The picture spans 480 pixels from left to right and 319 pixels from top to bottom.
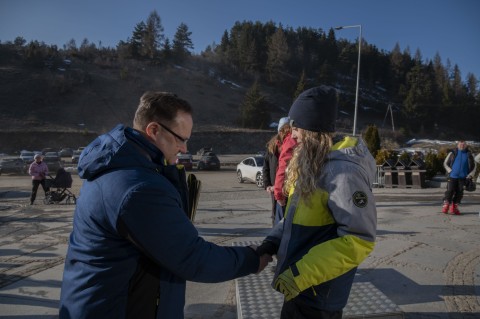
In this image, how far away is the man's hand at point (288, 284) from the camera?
1916 millimetres

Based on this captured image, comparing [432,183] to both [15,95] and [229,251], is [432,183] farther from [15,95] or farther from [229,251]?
[15,95]

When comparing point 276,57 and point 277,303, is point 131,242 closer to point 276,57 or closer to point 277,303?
point 277,303

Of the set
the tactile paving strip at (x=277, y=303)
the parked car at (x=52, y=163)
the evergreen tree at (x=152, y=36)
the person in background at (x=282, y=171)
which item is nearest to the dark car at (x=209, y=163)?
the parked car at (x=52, y=163)

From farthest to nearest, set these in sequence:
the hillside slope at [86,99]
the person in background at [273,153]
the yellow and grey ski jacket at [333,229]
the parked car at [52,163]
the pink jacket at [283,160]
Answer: the hillside slope at [86,99]
the parked car at [52,163]
the person in background at [273,153]
the pink jacket at [283,160]
the yellow and grey ski jacket at [333,229]

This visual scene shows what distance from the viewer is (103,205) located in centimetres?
154

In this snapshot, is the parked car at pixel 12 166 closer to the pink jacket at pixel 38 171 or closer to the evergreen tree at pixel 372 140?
the pink jacket at pixel 38 171

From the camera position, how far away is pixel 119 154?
1.61m

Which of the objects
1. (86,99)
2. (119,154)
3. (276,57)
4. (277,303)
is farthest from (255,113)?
(119,154)

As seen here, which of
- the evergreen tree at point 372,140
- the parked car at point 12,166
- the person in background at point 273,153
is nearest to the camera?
the person in background at point 273,153

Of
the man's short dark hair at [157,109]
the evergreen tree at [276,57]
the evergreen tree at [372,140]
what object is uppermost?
the evergreen tree at [276,57]

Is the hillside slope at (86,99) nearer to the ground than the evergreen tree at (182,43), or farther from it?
nearer to the ground

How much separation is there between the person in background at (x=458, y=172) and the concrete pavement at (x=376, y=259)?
350mm

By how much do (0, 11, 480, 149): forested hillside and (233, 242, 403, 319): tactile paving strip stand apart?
5421 centimetres

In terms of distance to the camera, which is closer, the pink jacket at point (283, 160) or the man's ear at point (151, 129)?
the man's ear at point (151, 129)
